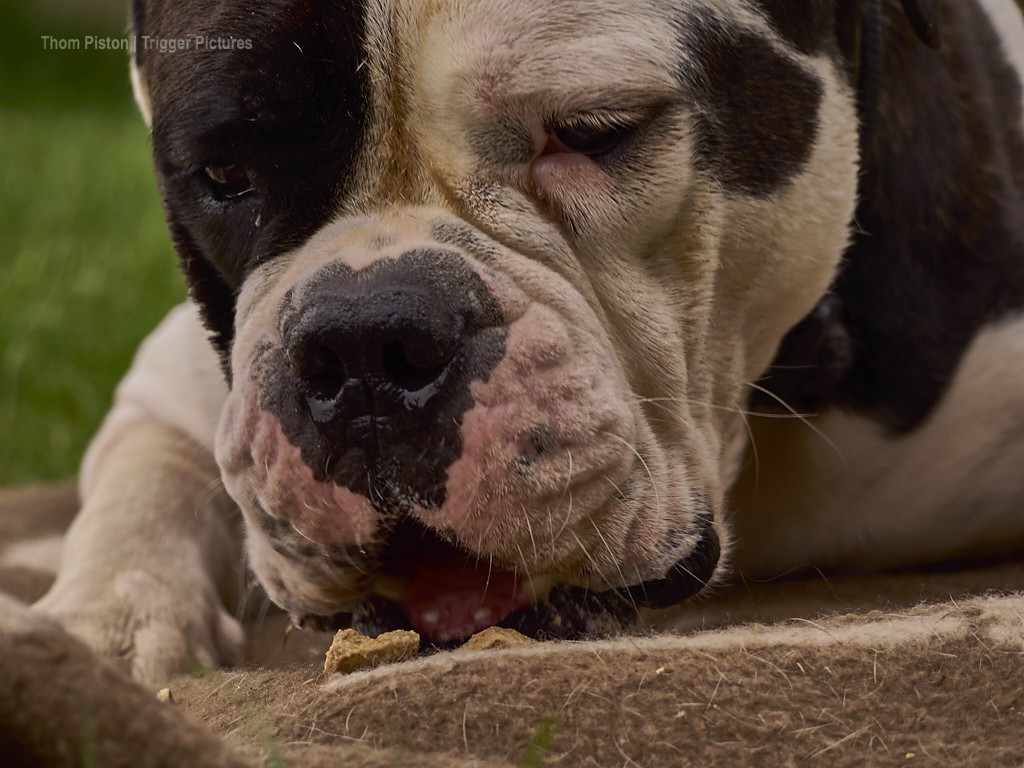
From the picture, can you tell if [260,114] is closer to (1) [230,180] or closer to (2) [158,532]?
(1) [230,180]

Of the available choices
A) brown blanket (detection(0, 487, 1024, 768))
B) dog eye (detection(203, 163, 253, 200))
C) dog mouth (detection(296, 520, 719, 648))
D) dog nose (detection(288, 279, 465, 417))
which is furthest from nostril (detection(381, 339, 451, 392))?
dog eye (detection(203, 163, 253, 200))

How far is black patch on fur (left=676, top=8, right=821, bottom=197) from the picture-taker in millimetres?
1755

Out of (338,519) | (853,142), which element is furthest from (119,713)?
(853,142)

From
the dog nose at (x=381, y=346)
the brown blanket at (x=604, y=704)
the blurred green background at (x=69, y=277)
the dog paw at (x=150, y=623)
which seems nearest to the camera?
the brown blanket at (x=604, y=704)

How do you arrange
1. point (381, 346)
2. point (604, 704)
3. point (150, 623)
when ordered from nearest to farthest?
point (604, 704) → point (381, 346) → point (150, 623)

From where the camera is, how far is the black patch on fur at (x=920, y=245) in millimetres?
2090

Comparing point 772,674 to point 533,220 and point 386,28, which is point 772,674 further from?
point 386,28

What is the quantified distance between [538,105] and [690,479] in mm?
470

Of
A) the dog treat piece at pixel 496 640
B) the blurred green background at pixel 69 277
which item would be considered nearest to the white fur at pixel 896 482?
the dog treat piece at pixel 496 640

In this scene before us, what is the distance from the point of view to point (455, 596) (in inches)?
65.6

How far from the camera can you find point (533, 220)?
1730 millimetres

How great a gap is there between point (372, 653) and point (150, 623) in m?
0.56

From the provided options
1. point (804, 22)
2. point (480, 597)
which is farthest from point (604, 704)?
point (804, 22)

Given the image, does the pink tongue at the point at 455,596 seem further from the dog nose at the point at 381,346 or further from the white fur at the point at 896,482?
the white fur at the point at 896,482
